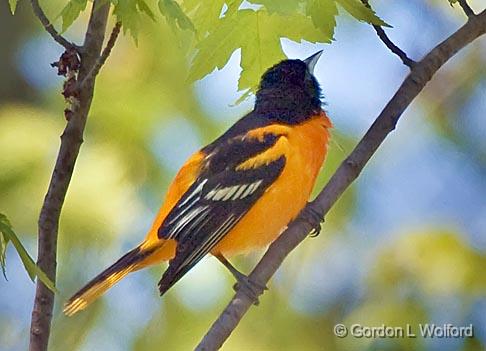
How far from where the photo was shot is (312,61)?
227cm

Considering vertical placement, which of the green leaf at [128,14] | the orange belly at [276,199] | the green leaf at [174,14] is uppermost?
the green leaf at [174,14]

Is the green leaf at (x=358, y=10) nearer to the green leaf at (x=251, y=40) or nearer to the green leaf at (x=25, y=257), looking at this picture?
the green leaf at (x=251, y=40)

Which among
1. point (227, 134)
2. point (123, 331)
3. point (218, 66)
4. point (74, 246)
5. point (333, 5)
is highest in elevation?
point (333, 5)

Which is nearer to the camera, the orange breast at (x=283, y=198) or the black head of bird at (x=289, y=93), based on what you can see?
the orange breast at (x=283, y=198)

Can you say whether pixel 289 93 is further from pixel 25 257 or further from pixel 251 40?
pixel 25 257

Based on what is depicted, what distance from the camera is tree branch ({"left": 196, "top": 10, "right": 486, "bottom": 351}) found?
164 centimetres

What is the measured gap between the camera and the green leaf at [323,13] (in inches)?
55.6

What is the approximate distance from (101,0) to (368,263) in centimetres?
152

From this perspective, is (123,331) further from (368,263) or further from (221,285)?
(368,263)

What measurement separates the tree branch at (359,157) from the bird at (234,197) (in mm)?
174

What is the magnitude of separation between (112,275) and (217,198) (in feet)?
0.90

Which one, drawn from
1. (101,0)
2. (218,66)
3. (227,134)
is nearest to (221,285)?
(227,134)

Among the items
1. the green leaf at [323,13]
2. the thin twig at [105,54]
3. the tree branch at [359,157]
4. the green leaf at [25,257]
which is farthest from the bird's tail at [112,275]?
the green leaf at [323,13]

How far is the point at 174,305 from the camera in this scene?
2.65 meters
